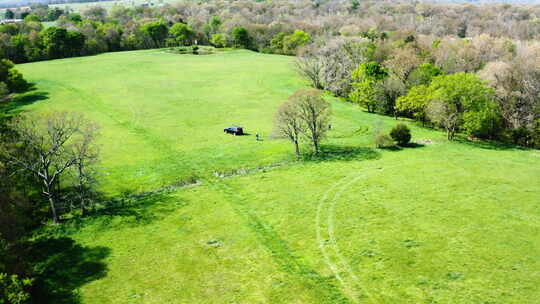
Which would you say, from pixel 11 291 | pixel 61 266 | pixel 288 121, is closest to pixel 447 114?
pixel 288 121

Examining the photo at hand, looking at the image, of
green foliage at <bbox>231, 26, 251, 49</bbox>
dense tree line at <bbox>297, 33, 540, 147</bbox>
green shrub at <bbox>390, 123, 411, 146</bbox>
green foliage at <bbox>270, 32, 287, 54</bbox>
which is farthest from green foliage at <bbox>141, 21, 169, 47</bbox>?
green shrub at <bbox>390, 123, 411, 146</bbox>

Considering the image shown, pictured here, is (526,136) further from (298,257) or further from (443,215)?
(298,257)

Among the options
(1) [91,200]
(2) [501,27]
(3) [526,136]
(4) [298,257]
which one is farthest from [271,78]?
(2) [501,27]

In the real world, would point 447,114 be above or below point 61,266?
above

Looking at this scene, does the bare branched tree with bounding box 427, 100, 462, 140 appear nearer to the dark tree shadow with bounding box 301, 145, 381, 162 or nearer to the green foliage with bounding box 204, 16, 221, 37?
the dark tree shadow with bounding box 301, 145, 381, 162

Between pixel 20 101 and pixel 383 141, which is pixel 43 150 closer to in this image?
pixel 383 141

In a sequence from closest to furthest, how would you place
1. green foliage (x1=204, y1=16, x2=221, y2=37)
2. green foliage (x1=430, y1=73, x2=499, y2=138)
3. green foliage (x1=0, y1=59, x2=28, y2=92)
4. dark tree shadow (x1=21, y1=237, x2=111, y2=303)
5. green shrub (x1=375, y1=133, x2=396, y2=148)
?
1. dark tree shadow (x1=21, y1=237, x2=111, y2=303)
2. green shrub (x1=375, y1=133, x2=396, y2=148)
3. green foliage (x1=430, y1=73, x2=499, y2=138)
4. green foliage (x1=0, y1=59, x2=28, y2=92)
5. green foliage (x1=204, y1=16, x2=221, y2=37)
